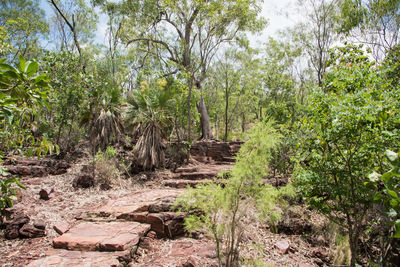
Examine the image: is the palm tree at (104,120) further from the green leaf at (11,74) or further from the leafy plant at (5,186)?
the green leaf at (11,74)

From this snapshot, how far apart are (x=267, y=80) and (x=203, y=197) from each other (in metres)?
12.5

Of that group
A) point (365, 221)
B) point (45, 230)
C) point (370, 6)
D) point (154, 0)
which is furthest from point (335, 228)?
point (154, 0)

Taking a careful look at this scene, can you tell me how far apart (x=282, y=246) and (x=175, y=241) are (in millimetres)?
2123

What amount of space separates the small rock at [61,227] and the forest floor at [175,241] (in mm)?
75

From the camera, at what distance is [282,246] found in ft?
15.8

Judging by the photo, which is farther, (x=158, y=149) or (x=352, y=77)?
(x=158, y=149)

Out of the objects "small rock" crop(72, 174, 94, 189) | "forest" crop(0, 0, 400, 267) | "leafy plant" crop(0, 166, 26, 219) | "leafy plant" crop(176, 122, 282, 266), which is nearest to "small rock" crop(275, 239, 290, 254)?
"forest" crop(0, 0, 400, 267)

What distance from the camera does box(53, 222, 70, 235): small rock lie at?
473 cm

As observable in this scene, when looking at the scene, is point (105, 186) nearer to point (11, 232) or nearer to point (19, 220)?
point (19, 220)

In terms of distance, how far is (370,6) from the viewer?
9.24 m

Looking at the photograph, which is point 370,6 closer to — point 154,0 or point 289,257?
point 154,0

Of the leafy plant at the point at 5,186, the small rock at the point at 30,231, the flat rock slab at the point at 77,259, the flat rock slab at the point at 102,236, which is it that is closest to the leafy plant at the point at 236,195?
the flat rock slab at the point at 77,259

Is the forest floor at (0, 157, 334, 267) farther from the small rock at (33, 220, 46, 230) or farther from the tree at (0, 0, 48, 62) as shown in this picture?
the tree at (0, 0, 48, 62)

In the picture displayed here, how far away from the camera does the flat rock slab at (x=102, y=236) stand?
158 inches
